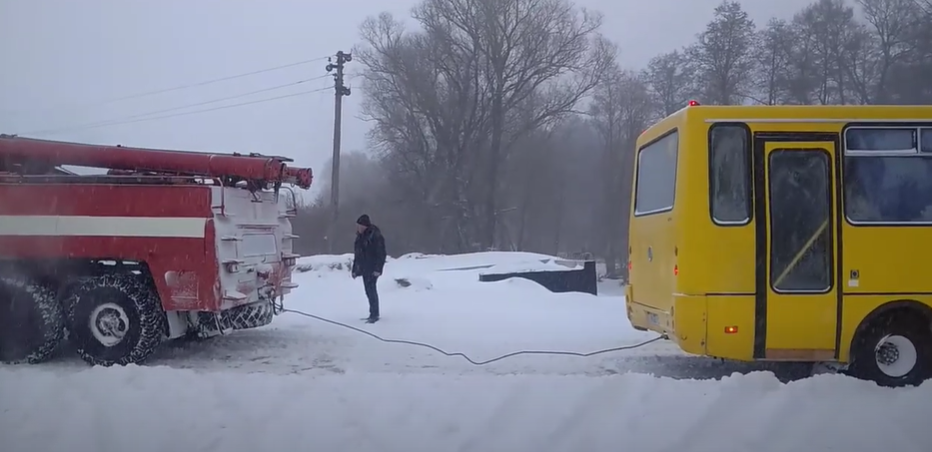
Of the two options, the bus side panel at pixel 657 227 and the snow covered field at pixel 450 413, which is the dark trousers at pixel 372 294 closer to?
the bus side panel at pixel 657 227

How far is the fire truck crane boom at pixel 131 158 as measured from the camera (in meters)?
9.20

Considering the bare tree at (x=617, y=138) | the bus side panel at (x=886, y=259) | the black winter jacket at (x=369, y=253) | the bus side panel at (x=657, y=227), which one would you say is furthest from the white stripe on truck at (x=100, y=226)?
the bare tree at (x=617, y=138)

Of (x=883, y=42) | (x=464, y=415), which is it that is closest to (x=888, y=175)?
(x=464, y=415)

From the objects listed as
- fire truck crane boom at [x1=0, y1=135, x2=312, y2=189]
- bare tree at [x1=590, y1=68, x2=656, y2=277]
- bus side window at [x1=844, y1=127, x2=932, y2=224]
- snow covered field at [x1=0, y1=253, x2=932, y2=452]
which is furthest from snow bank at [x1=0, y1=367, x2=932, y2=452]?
bare tree at [x1=590, y1=68, x2=656, y2=277]

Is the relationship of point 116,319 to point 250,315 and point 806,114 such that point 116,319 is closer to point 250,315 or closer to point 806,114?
point 250,315

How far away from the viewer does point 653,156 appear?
8602 millimetres

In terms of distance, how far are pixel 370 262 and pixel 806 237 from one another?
6.75 metres

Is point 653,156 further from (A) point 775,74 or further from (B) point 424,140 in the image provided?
(B) point 424,140

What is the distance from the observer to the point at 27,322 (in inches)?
351

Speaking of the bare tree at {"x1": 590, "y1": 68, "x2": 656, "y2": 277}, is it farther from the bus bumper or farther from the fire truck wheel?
the fire truck wheel

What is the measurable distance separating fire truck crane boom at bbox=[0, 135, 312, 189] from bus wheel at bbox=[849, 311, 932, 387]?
6918 millimetres

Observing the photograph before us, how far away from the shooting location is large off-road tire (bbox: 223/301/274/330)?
31.6ft

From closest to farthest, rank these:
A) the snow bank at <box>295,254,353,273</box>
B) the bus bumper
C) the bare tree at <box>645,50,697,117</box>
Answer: the bus bumper < the bare tree at <box>645,50,697,117</box> < the snow bank at <box>295,254,353,273</box>

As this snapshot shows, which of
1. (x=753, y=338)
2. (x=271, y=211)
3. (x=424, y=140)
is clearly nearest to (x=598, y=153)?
(x=424, y=140)
